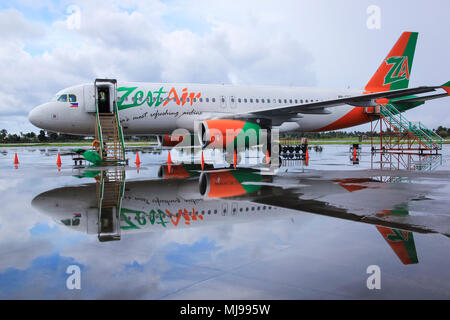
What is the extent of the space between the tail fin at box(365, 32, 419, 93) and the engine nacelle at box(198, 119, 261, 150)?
1093 centimetres

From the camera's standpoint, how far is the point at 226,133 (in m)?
16.2

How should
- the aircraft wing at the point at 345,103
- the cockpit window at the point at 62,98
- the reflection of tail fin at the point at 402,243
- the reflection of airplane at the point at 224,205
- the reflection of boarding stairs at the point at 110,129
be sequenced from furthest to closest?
the cockpit window at the point at 62,98, the reflection of boarding stairs at the point at 110,129, the aircraft wing at the point at 345,103, the reflection of airplane at the point at 224,205, the reflection of tail fin at the point at 402,243

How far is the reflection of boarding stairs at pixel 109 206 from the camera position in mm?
5316

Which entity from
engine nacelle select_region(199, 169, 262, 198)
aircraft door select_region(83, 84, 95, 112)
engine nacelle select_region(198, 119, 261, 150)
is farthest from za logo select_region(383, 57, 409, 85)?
aircraft door select_region(83, 84, 95, 112)

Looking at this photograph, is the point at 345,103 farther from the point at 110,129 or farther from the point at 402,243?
the point at 402,243

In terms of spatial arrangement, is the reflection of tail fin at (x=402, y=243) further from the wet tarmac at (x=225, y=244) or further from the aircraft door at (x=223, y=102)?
the aircraft door at (x=223, y=102)

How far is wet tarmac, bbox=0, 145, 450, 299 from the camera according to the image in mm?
3457

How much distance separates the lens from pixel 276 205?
24.2 ft

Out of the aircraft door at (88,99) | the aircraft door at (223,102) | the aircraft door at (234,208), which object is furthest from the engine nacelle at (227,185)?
the aircraft door at (88,99)

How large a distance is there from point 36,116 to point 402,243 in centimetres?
1739

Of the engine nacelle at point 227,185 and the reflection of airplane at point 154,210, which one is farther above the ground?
the engine nacelle at point 227,185

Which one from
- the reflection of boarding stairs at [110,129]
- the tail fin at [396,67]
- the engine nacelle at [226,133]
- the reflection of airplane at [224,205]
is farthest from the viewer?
the tail fin at [396,67]

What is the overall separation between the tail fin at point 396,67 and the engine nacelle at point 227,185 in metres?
15.3
